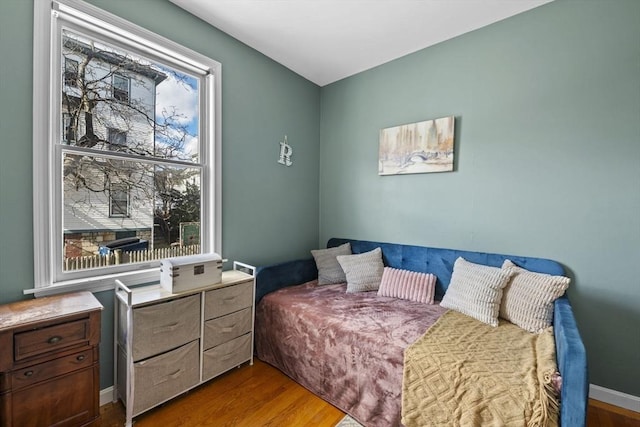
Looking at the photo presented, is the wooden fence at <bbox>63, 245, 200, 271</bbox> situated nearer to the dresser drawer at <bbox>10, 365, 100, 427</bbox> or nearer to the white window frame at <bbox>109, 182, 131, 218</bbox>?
the white window frame at <bbox>109, 182, 131, 218</bbox>

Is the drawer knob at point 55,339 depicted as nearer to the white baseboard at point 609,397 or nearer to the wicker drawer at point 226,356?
the white baseboard at point 609,397

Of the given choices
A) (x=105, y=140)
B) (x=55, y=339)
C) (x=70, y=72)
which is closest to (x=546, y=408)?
(x=55, y=339)

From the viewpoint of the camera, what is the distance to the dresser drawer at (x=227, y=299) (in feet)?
6.27

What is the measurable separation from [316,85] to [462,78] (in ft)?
5.40

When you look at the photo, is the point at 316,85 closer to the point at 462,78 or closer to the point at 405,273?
the point at 462,78

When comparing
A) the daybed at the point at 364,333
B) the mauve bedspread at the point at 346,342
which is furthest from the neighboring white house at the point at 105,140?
the mauve bedspread at the point at 346,342

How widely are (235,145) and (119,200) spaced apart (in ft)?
3.27

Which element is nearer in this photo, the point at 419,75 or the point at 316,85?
the point at 419,75

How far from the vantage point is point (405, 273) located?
241 centimetres

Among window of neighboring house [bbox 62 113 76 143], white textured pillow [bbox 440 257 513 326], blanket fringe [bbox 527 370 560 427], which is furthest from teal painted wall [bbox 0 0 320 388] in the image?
blanket fringe [bbox 527 370 560 427]

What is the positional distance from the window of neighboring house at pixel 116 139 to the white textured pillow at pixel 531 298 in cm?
283

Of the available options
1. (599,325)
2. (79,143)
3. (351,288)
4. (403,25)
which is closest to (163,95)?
(79,143)

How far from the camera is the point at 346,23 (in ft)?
7.21

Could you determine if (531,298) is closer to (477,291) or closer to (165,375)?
(477,291)
